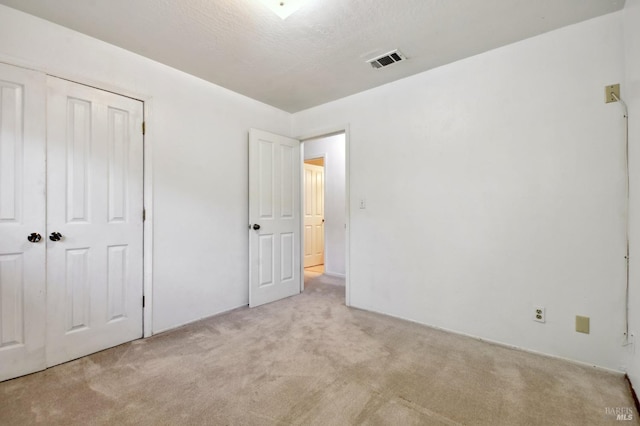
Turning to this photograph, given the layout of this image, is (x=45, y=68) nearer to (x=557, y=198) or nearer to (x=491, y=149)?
(x=491, y=149)

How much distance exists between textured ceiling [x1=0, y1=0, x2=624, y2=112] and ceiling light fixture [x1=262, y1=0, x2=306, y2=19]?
2.4 inches

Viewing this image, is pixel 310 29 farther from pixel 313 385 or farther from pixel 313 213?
pixel 313 213

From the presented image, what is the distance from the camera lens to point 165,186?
8.62ft

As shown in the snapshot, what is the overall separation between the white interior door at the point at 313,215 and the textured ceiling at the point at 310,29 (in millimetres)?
2988

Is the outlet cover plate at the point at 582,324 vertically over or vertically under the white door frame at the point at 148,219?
under

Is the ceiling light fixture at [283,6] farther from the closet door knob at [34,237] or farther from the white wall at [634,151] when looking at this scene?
the closet door knob at [34,237]

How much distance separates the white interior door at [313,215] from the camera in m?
5.62

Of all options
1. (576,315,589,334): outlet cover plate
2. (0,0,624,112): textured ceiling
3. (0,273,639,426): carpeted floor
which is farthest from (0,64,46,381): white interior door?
(576,315,589,334): outlet cover plate

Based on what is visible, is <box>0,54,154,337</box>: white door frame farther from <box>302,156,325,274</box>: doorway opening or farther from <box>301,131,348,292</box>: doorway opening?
<box>302,156,325,274</box>: doorway opening

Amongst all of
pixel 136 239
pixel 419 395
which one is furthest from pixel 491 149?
pixel 136 239

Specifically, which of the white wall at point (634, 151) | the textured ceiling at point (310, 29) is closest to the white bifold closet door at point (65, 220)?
the textured ceiling at point (310, 29)

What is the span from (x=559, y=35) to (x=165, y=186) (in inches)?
137

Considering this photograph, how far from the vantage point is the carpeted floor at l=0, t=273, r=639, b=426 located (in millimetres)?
1514

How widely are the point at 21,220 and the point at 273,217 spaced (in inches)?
85.0
